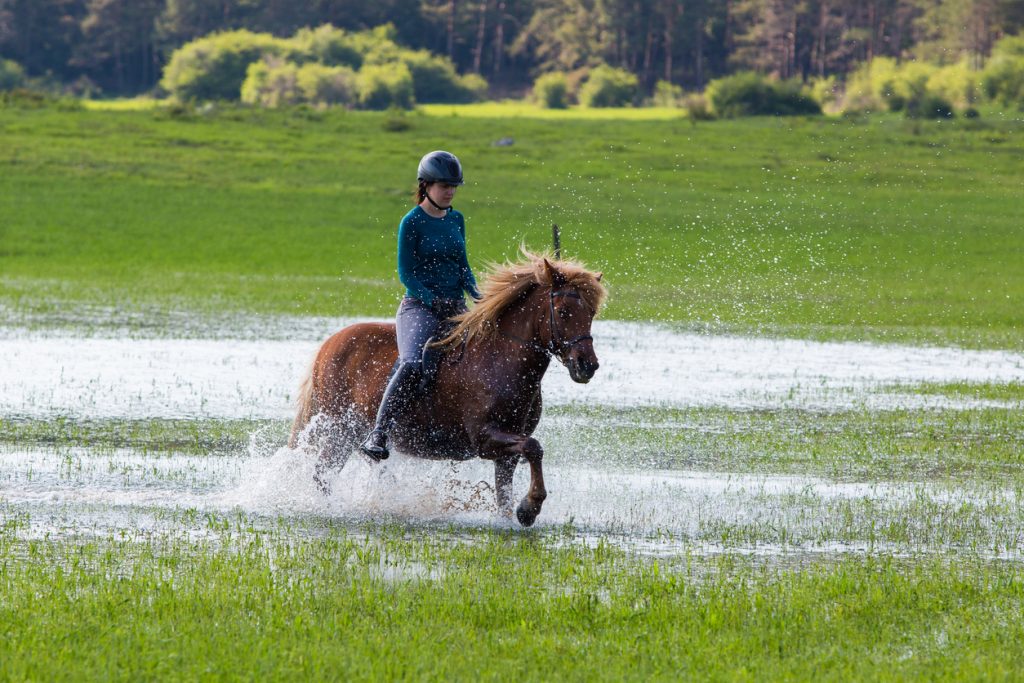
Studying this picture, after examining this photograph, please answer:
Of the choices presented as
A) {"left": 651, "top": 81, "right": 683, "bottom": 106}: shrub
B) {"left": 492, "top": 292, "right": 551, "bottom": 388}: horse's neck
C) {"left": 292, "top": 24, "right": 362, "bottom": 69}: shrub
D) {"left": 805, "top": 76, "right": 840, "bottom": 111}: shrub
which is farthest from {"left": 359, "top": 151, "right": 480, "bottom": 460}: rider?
{"left": 292, "top": 24, "right": 362, "bottom": 69}: shrub

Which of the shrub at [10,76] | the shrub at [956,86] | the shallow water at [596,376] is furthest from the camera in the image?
the shrub at [10,76]

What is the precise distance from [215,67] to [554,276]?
110 meters

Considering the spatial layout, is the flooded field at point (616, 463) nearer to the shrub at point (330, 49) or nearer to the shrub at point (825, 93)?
the shrub at point (825, 93)

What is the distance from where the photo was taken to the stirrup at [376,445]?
1098 cm

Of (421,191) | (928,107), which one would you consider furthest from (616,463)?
(928,107)

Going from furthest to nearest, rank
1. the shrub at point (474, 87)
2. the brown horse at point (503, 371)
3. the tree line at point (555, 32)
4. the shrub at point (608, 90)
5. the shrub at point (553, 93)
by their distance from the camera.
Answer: the shrub at point (474, 87)
the tree line at point (555, 32)
the shrub at point (553, 93)
the shrub at point (608, 90)
the brown horse at point (503, 371)

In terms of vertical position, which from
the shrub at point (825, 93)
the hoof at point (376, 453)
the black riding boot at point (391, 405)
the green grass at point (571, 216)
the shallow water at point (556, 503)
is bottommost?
the green grass at point (571, 216)

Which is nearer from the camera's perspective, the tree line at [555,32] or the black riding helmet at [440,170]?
the black riding helmet at [440,170]

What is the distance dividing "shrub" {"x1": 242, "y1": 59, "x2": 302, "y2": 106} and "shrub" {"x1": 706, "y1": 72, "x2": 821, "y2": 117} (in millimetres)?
31503

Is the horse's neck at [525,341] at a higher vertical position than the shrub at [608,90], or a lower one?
higher

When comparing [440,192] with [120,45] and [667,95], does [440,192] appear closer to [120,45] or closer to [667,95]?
[667,95]

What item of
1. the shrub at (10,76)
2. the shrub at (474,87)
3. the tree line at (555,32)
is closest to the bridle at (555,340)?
the tree line at (555,32)

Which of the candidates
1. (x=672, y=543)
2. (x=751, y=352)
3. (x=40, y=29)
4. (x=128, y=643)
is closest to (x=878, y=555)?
(x=672, y=543)

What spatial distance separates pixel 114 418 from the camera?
15969mm
